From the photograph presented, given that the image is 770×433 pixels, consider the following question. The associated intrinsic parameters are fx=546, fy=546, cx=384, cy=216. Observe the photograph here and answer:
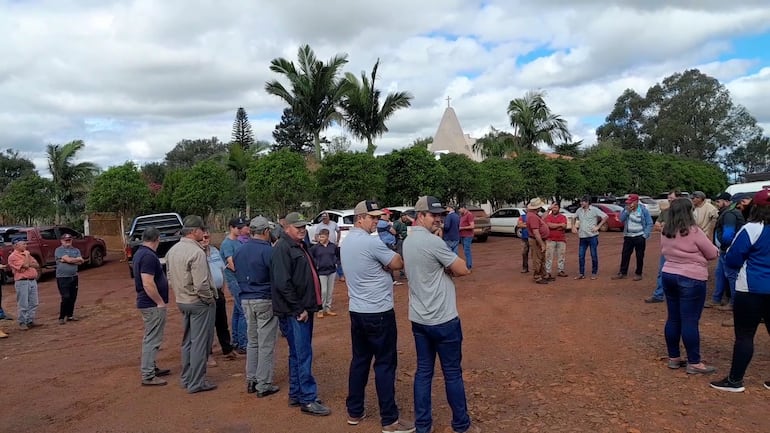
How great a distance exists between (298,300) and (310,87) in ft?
56.6

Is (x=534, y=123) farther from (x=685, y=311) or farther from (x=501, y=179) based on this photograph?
(x=685, y=311)

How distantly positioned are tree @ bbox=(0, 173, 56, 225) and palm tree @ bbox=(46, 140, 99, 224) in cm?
115

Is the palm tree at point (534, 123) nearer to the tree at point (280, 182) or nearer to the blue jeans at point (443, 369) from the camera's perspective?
the tree at point (280, 182)

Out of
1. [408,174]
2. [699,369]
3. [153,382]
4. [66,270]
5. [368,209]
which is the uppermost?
[408,174]

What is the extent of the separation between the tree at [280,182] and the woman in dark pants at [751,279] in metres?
14.6

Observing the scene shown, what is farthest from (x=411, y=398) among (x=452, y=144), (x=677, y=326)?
(x=452, y=144)

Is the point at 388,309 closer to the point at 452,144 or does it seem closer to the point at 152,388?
the point at 152,388

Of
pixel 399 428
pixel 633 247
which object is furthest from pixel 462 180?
pixel 399 428

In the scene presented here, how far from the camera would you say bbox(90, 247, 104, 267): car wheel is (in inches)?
751

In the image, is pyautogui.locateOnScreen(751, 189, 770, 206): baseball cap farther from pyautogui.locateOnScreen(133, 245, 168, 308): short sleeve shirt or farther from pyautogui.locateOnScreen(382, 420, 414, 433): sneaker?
pyautogui.locateOnScreen(133, 245, 168, 308): short sleeve shirt

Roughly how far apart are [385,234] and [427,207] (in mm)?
6010

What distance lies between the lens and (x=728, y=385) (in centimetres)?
492

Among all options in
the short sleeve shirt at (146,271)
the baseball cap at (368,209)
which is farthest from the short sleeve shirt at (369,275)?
the short sleeve shirt at (146,271)

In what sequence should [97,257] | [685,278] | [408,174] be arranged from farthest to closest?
[408,174] → [97,257] → [685,278]
